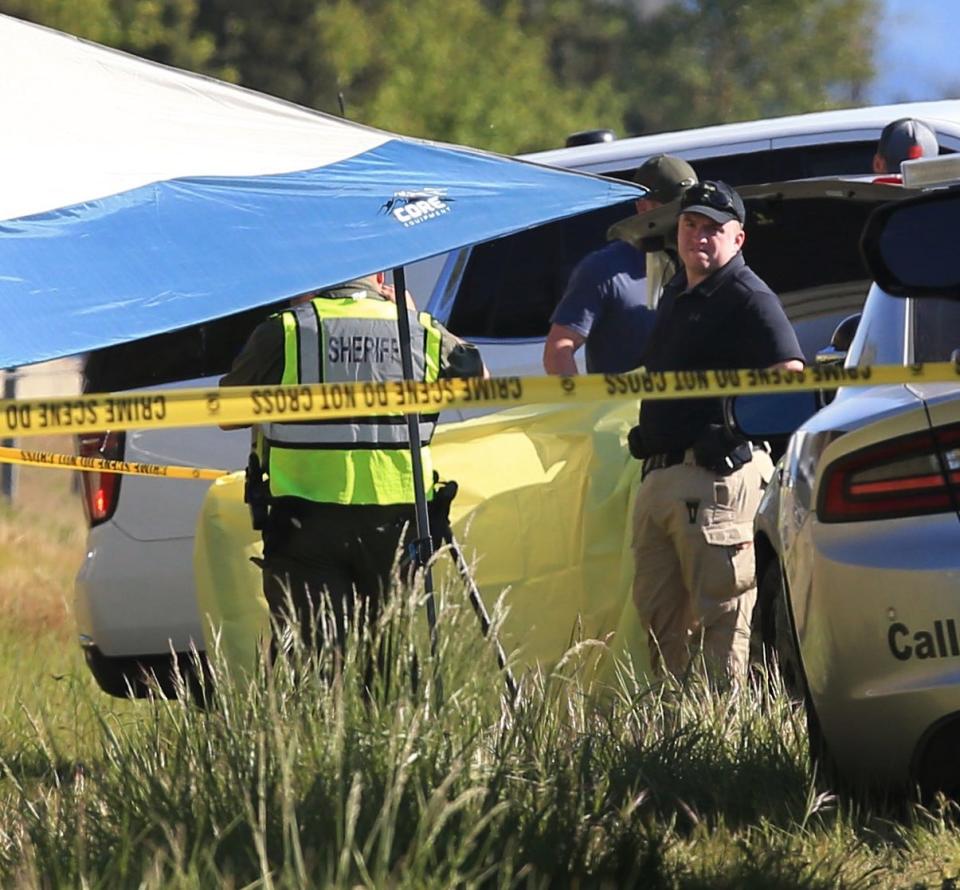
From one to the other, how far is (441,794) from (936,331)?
71.4 inches

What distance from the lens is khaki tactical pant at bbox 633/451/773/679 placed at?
6.28m

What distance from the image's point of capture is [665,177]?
23.5 feet

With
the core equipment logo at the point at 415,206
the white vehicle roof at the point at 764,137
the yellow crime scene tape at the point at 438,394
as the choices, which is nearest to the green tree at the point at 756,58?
the white vehicle roof at the point at 764,137

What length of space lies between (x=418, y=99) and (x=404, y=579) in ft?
62.7

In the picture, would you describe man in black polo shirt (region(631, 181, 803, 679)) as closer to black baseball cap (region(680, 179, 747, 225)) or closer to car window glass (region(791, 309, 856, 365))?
black baseball cap (region(680, 179, 747, 225))

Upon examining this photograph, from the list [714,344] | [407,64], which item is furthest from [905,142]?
[407,64]

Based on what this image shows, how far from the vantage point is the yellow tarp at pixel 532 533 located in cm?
648

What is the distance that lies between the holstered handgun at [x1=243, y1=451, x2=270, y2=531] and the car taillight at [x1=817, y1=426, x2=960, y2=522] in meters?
2.23

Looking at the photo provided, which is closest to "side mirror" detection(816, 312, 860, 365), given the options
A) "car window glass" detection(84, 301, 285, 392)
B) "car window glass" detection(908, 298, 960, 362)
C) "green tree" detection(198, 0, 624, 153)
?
"car window glass" detection(908, 298, 960, 362)

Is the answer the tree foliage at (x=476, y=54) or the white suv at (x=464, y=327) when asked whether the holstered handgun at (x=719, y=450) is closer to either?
the white suv at (x=464, y=327)

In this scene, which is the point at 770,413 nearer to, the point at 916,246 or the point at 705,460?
the point at 705,460

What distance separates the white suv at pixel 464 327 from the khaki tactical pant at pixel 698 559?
1.22 meters

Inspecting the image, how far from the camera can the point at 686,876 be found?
3992 millimetres

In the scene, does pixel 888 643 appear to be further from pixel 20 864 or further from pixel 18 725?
pixel 18 725
